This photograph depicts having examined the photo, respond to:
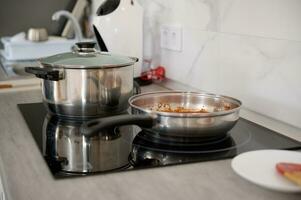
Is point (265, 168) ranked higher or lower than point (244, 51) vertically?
lower

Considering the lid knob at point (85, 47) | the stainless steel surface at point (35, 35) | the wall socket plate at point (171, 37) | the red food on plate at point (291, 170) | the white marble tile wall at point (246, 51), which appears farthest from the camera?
the stainless steel surface at point (35, 35)

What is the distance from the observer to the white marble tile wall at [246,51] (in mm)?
929

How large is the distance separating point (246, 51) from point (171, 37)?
419 millimetres

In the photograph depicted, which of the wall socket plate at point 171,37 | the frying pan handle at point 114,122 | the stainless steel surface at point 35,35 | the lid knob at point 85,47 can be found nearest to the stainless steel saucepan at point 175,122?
the frying pan handle at point 114,122

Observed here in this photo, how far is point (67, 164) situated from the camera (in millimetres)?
768

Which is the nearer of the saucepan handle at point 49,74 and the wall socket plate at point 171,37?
the saucepan handle at point 49,74

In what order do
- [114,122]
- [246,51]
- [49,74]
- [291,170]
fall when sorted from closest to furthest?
[291,170] → [114,122] → [49,74] → [246,51]

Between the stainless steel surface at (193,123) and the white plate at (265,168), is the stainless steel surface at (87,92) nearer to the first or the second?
the stainless steel surface at (193,123)

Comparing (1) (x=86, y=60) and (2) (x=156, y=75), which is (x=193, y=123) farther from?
(2) (x=156, y=75)

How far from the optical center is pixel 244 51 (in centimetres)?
107

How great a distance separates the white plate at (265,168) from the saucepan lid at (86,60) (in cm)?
40

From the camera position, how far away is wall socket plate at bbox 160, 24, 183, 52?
54.8 inches

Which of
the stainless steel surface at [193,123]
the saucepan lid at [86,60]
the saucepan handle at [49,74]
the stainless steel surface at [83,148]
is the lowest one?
the stainless steel surface at [83,148]

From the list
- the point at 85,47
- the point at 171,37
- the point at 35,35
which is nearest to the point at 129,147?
the point at 85,47
